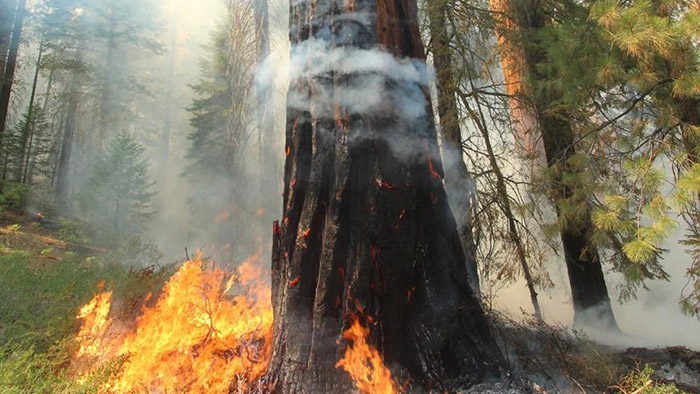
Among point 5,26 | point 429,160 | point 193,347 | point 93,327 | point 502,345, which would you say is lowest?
point 502,345

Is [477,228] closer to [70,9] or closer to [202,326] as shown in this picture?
[202,326]

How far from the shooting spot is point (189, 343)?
3607 mm

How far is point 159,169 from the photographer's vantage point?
24703 millimetres

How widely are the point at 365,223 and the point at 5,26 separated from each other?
656 inches

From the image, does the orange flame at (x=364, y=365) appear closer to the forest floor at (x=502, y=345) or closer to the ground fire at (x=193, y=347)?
the ground fire at (x=193, y=347)

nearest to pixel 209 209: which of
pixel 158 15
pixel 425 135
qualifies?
pixel 158 15

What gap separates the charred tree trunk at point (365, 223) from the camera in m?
2.93

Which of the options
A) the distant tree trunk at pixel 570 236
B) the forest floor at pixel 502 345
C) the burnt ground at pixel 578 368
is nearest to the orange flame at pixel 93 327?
the forest floor at pixel 502 345

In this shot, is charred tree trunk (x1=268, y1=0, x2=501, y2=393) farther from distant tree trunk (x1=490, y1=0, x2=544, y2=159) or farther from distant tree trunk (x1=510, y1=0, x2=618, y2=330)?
distant tree trunk (x1=510, y1=0, x2=618, y2=330)

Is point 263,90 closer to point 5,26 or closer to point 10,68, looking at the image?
point 10,68

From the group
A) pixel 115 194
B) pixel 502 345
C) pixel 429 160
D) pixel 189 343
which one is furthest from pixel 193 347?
pixel 115 194

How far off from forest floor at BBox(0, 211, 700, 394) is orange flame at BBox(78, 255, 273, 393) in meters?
0.34

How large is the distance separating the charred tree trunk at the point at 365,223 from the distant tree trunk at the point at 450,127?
2.12 metres

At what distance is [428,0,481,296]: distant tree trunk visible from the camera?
17.7 feet
